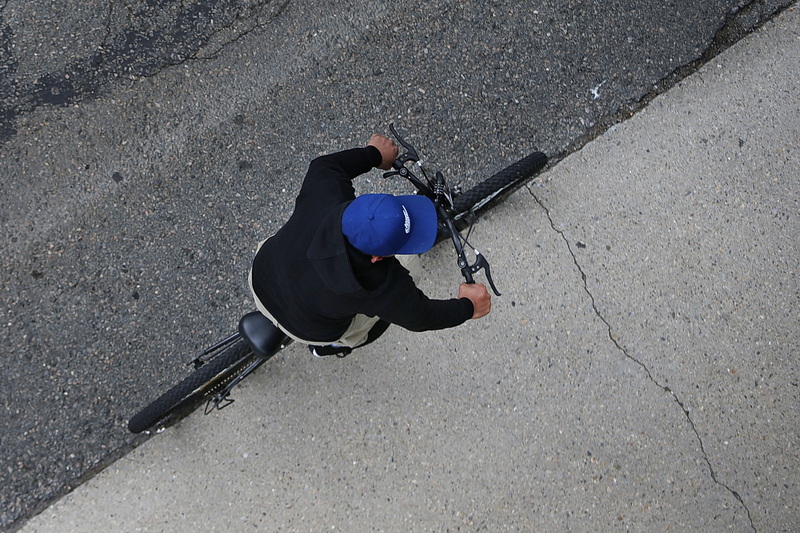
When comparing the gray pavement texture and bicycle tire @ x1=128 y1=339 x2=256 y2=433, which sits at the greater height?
bicycle tire @ x1=128 y1=339 x2=256 y2=433

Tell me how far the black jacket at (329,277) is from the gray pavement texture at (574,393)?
96 cm

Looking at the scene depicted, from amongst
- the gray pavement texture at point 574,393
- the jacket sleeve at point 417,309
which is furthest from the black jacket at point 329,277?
the gray pavement texture at point 574,393

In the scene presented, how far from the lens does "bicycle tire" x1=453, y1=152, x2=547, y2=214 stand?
309cm

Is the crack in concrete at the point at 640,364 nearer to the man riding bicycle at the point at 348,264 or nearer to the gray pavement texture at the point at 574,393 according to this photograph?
the gray pavement texture at the point at 574,393

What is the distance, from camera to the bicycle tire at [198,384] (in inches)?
115

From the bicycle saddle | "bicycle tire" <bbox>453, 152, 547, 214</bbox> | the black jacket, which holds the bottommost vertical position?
"bicycle tire" <bbox>453, 152, 547, 214</bbox>

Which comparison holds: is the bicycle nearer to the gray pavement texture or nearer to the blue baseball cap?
the gray pavement texture

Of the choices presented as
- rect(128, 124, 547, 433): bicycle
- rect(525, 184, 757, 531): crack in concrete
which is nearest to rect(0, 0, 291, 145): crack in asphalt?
rect(128, 124, 547, 433): bicycle

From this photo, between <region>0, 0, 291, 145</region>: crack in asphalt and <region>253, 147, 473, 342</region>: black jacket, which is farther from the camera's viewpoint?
<region>0, 0, 291, 145</region>: crack in asphalt

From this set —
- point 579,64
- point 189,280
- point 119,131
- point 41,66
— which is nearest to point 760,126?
point 579,64

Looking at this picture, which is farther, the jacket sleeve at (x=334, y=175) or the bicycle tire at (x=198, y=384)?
the bicycle tire at (x=198, y=384)

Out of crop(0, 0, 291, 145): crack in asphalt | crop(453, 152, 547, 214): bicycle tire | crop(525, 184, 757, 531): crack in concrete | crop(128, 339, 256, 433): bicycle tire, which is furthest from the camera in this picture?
crop(0, 0, 291, 145): crack in asphalt

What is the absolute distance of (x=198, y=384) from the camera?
2934mm

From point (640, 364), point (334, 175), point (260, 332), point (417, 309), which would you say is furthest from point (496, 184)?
point (260, 332)
